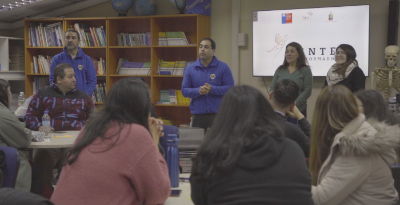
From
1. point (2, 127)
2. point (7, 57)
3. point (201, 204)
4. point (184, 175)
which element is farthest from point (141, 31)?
point (201, 204)

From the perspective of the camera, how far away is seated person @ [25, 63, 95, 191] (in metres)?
3.90

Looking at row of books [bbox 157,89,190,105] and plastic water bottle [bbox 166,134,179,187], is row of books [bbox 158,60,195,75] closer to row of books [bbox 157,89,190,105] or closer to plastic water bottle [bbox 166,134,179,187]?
row of books [bbox 157,89,190,105]

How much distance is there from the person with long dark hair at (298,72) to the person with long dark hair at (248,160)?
2.78 m

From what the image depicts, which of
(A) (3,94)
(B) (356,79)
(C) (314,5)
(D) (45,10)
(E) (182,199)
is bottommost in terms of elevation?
(E) (182,199)

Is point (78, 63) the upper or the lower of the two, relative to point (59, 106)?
upper

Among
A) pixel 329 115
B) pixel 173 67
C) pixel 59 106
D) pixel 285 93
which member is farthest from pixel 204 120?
pixel 329 115

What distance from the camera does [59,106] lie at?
392cm

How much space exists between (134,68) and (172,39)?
28.9 inches

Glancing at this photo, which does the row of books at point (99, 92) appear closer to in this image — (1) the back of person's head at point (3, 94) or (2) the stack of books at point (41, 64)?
(2) the stack of books at point (41, 64)

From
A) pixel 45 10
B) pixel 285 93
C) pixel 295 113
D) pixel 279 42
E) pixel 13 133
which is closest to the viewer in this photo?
pixel 285 93

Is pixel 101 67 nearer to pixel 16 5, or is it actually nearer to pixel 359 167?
pixel 16 5

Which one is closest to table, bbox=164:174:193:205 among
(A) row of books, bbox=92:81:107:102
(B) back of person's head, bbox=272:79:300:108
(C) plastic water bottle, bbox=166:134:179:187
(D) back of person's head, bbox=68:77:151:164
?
(C) plastic water bottle, bbox=166:134:179:187

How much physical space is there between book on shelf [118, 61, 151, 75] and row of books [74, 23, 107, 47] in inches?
16.8

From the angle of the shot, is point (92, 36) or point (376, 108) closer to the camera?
point (376, 108)
